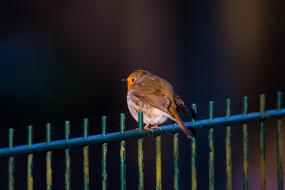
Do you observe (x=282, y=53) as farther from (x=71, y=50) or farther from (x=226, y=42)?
(x=71, y=50)

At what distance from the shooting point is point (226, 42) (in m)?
10.4

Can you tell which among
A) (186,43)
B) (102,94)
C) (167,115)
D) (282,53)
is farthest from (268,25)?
(167,115)

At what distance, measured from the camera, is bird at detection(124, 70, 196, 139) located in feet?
19.3

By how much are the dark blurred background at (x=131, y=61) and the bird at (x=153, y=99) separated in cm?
268

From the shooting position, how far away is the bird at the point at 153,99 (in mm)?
5887

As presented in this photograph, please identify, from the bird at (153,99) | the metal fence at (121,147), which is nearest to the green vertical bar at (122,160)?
the metal fence at (121,147)

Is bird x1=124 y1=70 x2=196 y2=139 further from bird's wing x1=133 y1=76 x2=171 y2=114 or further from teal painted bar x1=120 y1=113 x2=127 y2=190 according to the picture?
teal painted bar x1=120 y1=113 x2=127 y2=190

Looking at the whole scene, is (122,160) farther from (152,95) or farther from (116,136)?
(152,95)

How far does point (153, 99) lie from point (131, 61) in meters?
3.91

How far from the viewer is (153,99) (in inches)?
239

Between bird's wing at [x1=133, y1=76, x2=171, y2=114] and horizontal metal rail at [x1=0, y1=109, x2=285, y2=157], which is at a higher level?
bird's wing at [x1=133, y1=76, x2=171, y2=114]

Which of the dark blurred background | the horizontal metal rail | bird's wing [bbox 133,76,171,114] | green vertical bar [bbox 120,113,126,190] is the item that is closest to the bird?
bird's wing [bbox 133,76,171,114]

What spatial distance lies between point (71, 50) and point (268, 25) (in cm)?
232

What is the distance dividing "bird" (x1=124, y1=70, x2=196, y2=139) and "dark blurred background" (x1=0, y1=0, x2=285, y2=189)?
2678 mm
